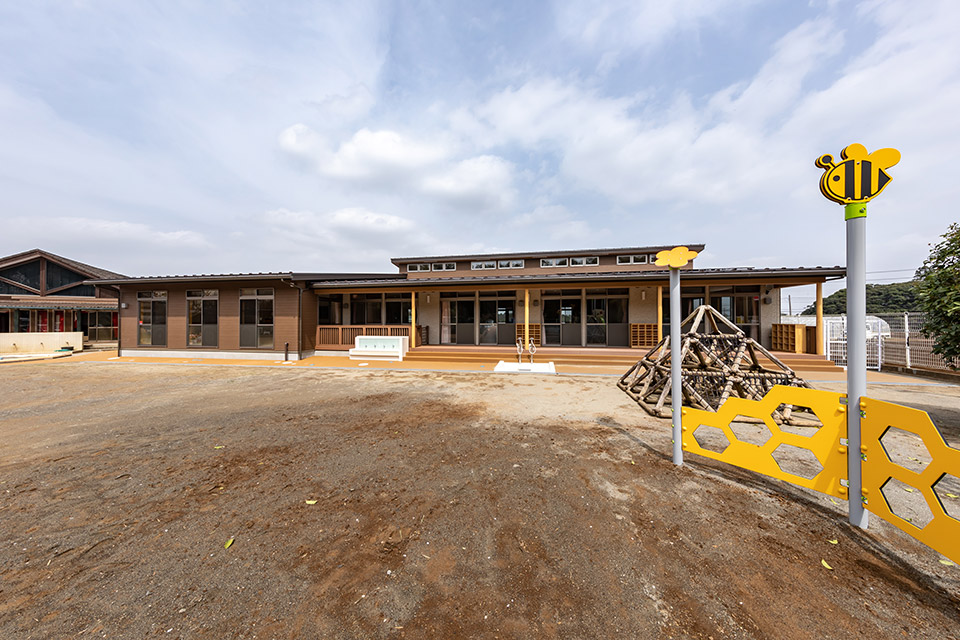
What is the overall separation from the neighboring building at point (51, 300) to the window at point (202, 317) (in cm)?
480

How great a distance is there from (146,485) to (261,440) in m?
1.38

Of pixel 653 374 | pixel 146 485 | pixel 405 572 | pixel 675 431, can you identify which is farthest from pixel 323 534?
pixel 653 374

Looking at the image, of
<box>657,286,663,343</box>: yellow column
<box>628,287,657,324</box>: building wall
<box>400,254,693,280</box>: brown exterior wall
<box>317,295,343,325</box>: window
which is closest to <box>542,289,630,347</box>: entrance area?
<box>628,287,657,324</box>: building wall

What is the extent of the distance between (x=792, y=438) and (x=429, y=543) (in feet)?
12.1

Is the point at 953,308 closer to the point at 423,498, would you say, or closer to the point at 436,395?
the point at 423,498

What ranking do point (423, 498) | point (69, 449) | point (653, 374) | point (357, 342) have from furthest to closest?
1. point (357, 342)
2. point (653, 374)
3. point (69, 449)
4. point (423, 498)

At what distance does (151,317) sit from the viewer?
15414mm

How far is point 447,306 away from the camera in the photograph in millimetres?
16156

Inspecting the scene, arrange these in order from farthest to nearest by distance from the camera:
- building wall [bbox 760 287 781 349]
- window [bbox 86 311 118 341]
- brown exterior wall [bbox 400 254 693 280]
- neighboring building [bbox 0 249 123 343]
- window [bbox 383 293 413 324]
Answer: window [bbox 86 311 118 341] < neighboring building [bbox 0 249 123 343] < brown exterior wall [bbox 400 254 693 280] < window [bbox 383 293 413 324] < building wall [bbox 760 287 781 349]

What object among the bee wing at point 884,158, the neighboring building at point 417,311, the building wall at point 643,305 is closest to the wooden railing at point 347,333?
the neighboring building at point 417,311

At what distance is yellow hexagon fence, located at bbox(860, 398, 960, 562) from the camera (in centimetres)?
224

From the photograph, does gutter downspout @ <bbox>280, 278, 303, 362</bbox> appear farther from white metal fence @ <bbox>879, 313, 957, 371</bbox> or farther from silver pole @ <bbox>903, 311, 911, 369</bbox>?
silver pole @ <bbox>903, 311, 911, 369</bbox>

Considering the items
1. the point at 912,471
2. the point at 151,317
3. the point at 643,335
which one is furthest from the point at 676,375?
the point at 151,317

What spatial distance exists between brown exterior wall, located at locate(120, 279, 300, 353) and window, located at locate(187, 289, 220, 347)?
0.64 ft
